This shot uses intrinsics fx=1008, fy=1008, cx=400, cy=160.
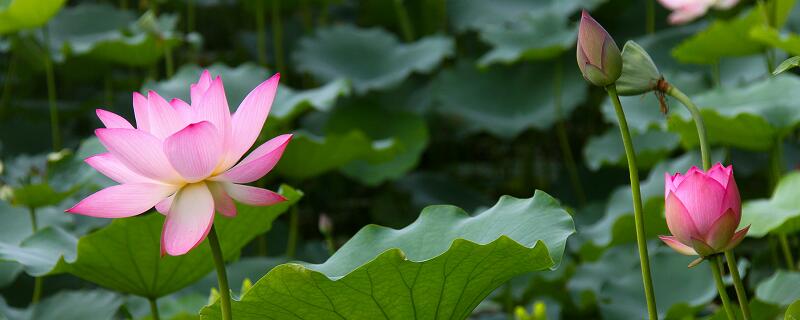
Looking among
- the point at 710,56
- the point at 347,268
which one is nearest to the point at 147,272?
the point at 347,268

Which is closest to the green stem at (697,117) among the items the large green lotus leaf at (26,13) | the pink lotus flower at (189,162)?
the pink lotus flower at (189,162)

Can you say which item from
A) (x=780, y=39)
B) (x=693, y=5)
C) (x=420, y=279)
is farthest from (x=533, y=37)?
(x=420, y=279)

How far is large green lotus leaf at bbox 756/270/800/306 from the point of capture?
45.1 inches

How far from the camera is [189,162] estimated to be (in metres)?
0.68

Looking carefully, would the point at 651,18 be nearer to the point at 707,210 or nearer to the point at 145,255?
the point at 145,255

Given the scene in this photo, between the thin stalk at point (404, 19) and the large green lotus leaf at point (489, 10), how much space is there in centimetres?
14

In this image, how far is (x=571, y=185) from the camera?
108 inches

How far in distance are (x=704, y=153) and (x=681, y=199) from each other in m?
0.05

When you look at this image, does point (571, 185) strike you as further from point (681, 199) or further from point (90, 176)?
point (681, 199)

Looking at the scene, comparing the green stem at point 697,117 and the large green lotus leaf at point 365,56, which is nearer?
the green stem at point 697,117

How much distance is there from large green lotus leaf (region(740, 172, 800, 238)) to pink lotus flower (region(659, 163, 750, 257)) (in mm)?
477

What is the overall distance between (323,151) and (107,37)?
78cm

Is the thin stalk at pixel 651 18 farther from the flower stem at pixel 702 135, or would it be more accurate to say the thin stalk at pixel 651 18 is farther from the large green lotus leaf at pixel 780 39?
the flower stem at pixel 702 135

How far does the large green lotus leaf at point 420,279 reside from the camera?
29.1 inches
